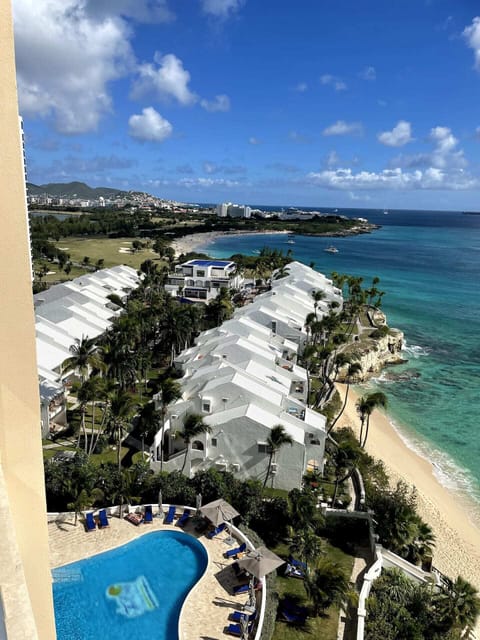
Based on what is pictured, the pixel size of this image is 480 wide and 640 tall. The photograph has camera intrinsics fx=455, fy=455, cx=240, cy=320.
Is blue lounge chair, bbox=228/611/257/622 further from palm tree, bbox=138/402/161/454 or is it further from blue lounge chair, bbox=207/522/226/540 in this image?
palm tree, bbox=138/402/161/454

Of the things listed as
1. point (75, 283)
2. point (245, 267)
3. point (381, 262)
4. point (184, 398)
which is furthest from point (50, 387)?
point (381, 262)

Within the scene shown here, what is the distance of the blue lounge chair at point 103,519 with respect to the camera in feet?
80.8

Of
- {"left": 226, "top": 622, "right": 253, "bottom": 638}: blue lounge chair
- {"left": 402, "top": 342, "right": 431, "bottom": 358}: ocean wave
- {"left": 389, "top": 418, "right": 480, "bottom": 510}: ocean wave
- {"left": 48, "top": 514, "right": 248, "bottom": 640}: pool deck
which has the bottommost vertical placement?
{"left": 389, "top": 418, "right": 480, "bottom": 510}: ocean wave

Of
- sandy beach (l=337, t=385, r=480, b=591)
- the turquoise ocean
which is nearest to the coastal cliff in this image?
the turquoise ocean

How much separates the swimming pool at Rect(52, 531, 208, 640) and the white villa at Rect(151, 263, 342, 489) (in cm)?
655

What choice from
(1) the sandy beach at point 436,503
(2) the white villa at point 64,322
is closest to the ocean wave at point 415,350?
(1) the sandy beach at point 436,503

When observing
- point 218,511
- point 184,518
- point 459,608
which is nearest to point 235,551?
point 218,511

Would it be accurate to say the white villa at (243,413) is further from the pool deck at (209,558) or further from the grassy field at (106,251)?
the grassy field at (106,251)

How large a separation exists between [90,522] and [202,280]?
58.6 meters

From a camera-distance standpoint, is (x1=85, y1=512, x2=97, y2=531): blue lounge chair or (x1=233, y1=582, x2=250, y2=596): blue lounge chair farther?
(x1=85, y1=512, x2=97, y2=531): blue lounge chair

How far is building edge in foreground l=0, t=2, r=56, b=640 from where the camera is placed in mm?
6125

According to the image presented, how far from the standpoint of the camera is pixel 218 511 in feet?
79.9

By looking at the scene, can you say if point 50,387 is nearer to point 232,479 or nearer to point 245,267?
point 232,479

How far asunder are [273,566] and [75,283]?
57407 mm
